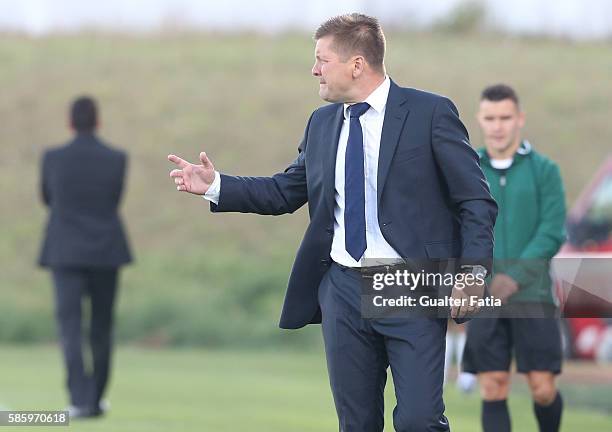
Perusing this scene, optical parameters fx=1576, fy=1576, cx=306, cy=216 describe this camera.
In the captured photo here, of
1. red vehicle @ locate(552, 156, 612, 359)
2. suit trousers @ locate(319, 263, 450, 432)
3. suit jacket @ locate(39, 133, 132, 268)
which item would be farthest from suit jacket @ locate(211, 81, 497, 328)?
red vehicle @ locate(552, 156, 612, 359)

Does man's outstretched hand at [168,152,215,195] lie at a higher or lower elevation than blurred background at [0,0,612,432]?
higher

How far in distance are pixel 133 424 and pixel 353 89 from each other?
570cm

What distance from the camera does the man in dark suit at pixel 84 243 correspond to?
11930 millimetres

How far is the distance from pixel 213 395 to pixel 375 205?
26.7 feet

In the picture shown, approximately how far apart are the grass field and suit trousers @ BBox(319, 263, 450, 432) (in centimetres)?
456

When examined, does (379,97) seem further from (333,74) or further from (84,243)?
(84,243)

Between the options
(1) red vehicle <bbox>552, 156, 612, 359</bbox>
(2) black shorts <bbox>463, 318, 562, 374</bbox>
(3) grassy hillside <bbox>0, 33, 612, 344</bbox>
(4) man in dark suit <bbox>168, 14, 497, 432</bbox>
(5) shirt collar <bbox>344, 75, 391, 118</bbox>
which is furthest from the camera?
(3) grassy hillside <bbox>0, 33, 612, 344</bbox>

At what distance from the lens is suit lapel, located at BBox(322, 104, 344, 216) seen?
693cm

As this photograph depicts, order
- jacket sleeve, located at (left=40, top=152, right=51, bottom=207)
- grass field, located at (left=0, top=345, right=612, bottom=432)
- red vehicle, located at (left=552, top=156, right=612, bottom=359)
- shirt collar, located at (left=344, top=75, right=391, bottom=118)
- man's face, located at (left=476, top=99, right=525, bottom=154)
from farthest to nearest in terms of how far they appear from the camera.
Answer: red vehicle, located at (left=552, top=156, right=612, bottom=359), grass field, located at (left=0, top=345, right=612, bottom=432), jacket sleeve, located at (left=40, top=152, right=51, bottom=207), man's face, located at (left=476, top=99, right=525, bottom=154), shirt collar, located at (left=344, top=75, right=391, bottom=118)

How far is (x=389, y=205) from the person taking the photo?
6.81 meters

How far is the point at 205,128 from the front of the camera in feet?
105

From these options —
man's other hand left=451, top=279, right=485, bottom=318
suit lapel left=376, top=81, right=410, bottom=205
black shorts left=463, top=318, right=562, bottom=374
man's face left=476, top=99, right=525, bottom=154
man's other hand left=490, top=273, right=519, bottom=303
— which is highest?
suit lapel left=376, top=81, right=410, bottom=205

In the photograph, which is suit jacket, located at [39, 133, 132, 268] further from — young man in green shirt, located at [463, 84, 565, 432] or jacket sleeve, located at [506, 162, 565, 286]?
jacket sleeve, located at [506, 162, 565, 286]

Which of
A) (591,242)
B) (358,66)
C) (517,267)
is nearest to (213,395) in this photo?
(591,242)
